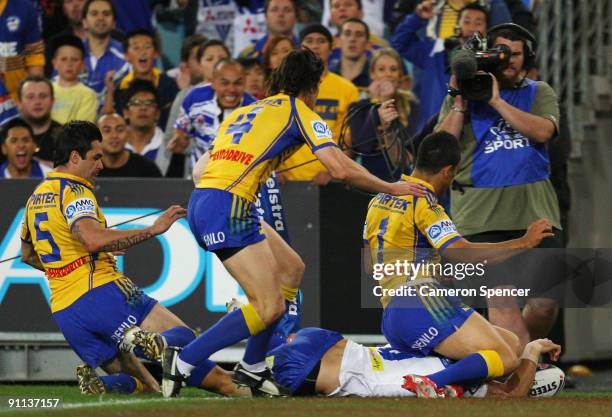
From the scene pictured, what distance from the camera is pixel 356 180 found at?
27.3 ft

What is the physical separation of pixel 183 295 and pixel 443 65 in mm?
3611

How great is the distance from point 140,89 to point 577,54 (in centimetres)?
437

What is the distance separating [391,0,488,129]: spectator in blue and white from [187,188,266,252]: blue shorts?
4.93 meters

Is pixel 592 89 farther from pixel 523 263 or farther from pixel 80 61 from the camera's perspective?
pixel 80 61

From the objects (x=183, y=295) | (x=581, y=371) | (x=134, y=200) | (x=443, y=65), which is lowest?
(x=581, y=371)

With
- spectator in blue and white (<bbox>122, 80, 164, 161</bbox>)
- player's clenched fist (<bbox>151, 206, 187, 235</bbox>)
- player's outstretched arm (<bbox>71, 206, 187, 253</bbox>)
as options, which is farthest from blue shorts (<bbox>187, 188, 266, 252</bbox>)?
spectator in blue and white (<bbox>122, 80, 164, 161</bbox>)

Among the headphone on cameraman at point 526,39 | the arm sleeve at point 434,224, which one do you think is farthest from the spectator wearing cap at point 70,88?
the arm sleeve at point 434,224

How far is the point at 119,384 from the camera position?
9.46 m

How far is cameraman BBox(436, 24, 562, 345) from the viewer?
1017 centimetres

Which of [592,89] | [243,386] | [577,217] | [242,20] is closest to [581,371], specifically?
[577,217]

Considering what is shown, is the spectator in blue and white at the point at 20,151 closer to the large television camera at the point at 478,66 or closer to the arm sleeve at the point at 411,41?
the arm sleeve at the point at 411,41

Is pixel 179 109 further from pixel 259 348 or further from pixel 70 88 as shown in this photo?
pixel 259 348

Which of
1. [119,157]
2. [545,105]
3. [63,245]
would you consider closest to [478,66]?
[545,105]

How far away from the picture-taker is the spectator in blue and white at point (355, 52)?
13.4m
